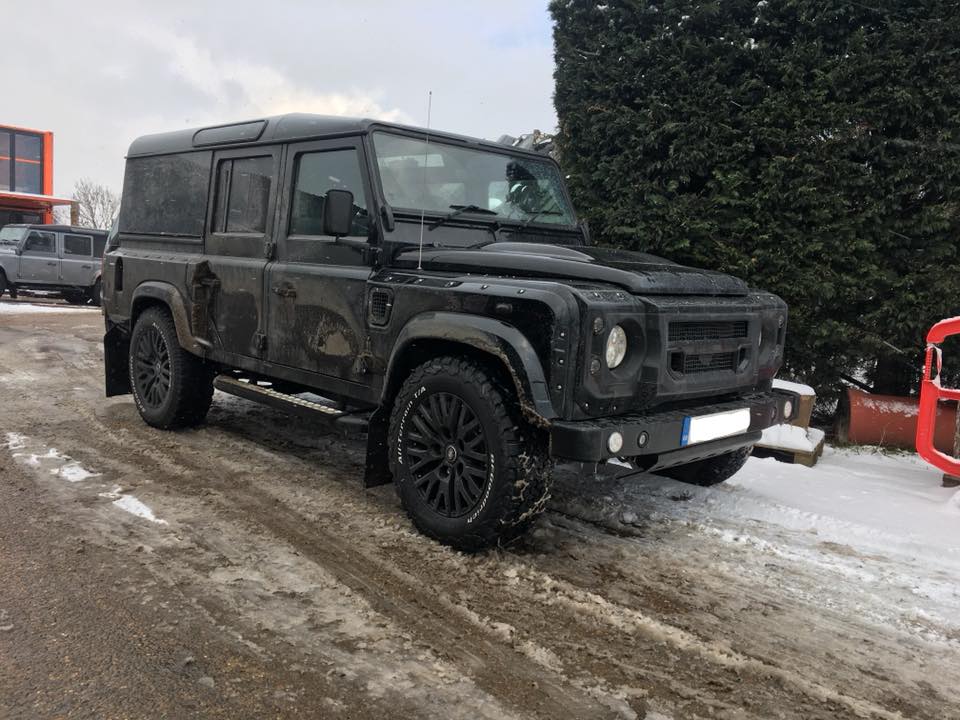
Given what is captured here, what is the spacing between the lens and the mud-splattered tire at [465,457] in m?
3.17

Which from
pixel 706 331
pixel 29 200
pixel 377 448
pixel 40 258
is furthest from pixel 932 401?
pixel 29 200

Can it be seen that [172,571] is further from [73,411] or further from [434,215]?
[73,411]

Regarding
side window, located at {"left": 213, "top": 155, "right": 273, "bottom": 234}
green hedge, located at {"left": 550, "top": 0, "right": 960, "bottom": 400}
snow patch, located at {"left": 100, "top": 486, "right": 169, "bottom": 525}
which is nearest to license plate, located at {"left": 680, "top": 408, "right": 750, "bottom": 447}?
snow patch, located at {"left": 100, "top": 486, "right": 169, "bottom": 525}

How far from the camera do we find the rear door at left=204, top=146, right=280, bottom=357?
4.64 meters

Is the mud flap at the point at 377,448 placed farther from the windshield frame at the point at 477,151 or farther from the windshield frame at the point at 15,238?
the windshield frame at the point at 15,238

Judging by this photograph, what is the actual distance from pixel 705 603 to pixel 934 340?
2905 millimetres

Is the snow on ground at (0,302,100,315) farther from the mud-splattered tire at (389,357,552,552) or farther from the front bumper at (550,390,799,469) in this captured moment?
the front bumper at (550,390,799,469)

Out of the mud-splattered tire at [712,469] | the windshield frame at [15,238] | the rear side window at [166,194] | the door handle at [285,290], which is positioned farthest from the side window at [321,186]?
the windshield frame at [15,238]

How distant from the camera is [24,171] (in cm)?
2386

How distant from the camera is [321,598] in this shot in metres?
2.94

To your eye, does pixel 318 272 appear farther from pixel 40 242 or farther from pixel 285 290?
pixel 40 242

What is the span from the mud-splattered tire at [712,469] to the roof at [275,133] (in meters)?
2.34

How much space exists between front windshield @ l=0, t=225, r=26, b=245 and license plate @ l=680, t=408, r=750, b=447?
18212 mm

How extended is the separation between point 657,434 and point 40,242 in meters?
18.2
